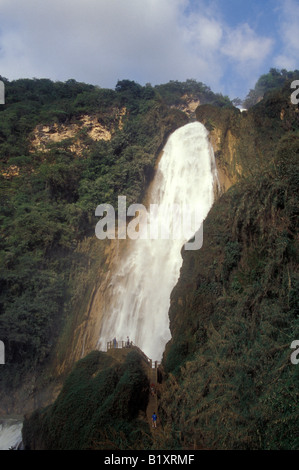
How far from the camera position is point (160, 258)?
2103 centimetres

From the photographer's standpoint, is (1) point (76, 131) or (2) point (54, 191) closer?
(2) point (54, 191)

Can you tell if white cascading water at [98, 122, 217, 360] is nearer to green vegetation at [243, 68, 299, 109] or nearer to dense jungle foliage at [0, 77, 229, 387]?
dense jungle foliage at [0, 77, 229, 387]

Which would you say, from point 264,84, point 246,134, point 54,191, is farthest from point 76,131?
point 264,84

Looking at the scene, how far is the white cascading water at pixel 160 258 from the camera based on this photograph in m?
18.0

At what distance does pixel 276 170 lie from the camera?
40.6 ft

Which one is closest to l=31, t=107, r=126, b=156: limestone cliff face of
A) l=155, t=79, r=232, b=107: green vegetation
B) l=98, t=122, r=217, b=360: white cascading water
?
l=98, t=122, r=217, b=360: white cascading water

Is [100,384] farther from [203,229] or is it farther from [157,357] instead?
[203,229]

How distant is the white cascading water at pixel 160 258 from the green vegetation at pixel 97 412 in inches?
192

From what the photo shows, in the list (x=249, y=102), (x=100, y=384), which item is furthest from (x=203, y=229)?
(x=249, y=102)

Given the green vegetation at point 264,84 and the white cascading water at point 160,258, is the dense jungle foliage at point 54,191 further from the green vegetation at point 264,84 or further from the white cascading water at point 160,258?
the green vegetation at point 264,84

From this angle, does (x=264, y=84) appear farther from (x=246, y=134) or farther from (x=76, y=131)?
(x=246, y=134)

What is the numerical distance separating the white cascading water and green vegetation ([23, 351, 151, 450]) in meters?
4.88

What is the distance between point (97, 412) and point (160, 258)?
444 inches

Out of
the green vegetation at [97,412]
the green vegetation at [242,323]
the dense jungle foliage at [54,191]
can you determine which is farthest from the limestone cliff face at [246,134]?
the green vegetation at [97,412]
